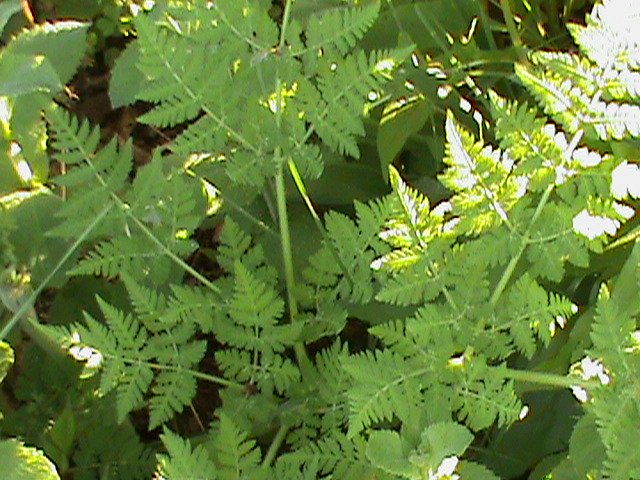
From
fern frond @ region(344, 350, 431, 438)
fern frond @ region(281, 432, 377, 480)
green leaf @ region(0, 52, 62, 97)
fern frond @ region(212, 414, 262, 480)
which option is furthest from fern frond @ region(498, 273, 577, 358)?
green leaf @ region(0, 52, 62, 97)

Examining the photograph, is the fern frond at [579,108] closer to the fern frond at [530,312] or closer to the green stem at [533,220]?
the green stem at [533,220]

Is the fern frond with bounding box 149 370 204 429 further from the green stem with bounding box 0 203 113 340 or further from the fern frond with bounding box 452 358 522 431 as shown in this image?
the fern frond with bounding box 452 358 522 431

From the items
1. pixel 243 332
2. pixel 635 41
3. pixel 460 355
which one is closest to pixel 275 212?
pixel 243 332

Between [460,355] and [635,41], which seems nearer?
[635,41]

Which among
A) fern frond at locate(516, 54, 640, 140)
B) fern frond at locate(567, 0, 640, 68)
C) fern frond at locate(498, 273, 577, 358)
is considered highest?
fern frond at locate(567, 0, 640, 68)

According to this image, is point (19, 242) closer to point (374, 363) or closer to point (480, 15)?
point (374, 363)

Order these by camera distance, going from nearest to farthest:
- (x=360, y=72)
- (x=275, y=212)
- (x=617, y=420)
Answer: (x=617, y=420) < (x=360, y=72) < (x=275, y=212)

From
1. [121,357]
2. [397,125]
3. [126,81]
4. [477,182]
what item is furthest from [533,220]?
[126,81]

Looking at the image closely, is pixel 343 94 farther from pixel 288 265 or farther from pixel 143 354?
pixel 143 354
